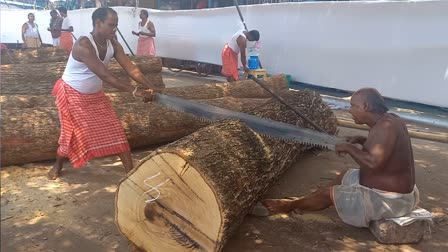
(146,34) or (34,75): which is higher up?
(146,34)

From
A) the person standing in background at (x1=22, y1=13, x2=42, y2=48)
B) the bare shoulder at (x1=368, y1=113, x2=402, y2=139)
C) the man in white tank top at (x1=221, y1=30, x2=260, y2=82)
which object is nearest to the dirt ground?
the bare shoulder at (x1=368, y1=113, x2=402, y2=139)

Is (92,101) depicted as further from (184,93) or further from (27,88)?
(27,88)

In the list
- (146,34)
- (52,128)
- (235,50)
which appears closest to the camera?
(52,128)

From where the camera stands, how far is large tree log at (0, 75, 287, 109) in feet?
17.7

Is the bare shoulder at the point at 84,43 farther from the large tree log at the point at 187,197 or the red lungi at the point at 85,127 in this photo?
the large tree log at the point at 187,197

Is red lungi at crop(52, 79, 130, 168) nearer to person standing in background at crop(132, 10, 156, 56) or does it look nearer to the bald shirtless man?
the bald shirtless man

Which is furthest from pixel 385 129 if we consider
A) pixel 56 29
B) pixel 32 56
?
pixel 56 29

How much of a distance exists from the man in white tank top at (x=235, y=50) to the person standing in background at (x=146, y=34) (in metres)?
3.10

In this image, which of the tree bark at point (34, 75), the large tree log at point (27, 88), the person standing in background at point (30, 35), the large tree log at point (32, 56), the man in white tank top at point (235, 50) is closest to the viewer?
the large tree log at point (27, 88)

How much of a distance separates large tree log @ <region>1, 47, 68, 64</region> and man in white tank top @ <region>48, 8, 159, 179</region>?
21.5 ft

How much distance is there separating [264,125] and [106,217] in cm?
160

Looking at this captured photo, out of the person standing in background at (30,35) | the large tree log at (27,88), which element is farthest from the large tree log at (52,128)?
the person standing in background at (30,35)

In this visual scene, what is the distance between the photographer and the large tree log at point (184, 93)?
17.7 ft

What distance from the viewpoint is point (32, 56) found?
33.0 feet
